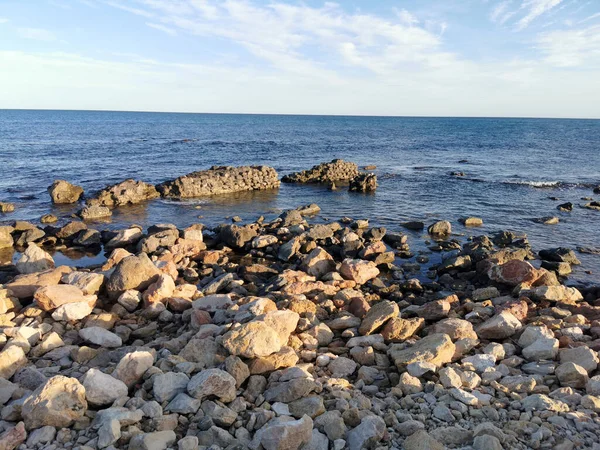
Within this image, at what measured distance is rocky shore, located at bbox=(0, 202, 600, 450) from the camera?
595 cm

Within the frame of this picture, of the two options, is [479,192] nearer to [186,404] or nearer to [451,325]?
[451,325]

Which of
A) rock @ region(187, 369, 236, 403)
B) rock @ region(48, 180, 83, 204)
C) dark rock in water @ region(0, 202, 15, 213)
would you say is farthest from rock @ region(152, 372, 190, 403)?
rock @ region(48, 180, 83, 204)

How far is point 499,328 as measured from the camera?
9453mm

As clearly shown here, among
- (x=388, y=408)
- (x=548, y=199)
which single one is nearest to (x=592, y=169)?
(x=548, y=199)

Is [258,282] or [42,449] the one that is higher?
A: [42,449]

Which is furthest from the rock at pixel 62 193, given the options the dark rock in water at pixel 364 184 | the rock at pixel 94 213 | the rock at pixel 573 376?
the rock at pixel 573 376

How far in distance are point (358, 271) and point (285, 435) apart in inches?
352

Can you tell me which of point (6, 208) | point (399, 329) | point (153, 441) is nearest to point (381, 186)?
point (6, 208)

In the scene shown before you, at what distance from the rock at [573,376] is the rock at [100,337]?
26.8 feet

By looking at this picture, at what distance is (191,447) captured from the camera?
559 cm

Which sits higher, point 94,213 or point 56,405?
point 56,405

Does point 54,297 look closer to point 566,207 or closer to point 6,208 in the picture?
point 6,208

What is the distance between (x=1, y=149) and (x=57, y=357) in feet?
198

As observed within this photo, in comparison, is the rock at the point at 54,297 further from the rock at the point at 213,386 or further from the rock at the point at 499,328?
the rock at the point at 499,328
